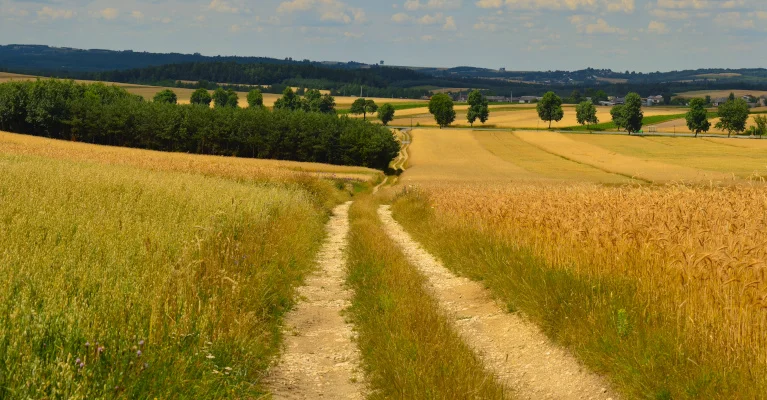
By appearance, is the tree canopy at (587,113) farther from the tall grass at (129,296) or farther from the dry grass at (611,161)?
the tall grass at (129,296)

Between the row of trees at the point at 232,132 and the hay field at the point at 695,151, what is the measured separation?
1365 inches


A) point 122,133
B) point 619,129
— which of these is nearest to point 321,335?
point 122,133

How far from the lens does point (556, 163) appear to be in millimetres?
86312

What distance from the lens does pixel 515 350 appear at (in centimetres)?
1020

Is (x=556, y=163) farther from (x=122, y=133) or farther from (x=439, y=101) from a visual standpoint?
(x=439, y=101)

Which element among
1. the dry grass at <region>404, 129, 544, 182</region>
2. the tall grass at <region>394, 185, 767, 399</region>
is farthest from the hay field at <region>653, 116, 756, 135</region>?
the tall grass at <region>394, 185, 767, 399</region>

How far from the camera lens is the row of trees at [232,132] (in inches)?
3691

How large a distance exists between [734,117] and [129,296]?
523ft

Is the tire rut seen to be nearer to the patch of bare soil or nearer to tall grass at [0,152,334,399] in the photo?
the patch of bare soil

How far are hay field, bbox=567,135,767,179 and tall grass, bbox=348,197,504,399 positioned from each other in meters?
62.4

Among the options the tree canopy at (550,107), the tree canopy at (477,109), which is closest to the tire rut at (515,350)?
the tree canopy at (477,109)

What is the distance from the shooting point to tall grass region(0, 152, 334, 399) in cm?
598

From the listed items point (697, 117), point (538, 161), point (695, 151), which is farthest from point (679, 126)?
point (538, 161)

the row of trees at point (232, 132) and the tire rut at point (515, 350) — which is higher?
the tire rut at point (515, 350)
